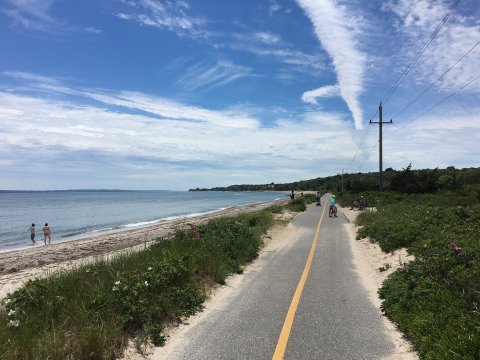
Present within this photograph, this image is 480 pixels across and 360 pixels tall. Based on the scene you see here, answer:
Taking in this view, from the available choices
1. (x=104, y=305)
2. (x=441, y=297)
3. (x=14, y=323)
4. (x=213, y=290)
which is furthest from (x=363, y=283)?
(x=14, y=323)

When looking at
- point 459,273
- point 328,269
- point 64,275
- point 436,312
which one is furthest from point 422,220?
point 64,275

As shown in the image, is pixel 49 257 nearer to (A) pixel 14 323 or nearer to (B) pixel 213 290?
(B) pixel 213 290

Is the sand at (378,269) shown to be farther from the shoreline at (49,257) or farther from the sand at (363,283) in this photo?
the shoreline at (49,257)

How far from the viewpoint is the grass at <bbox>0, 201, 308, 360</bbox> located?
16.0ft

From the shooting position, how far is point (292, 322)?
643cm

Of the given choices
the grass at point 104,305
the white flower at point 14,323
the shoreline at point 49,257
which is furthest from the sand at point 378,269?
the shoreline at point 49,257

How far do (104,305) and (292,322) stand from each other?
289cm

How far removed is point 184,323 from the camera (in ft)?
21.5

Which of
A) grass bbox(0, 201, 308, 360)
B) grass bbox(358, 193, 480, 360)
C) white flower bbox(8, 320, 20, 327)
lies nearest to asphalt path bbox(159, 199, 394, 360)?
grass bbox(358, 193, 480, 360)

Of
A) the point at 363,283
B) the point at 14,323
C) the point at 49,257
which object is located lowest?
the point at 49,257

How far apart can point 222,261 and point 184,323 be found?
3592 mm

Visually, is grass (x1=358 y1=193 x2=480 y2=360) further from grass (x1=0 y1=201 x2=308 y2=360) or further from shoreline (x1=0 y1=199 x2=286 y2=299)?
shoreline (x1=0 y1=199 x2=286 y2=299)

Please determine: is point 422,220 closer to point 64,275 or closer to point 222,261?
point 222,261

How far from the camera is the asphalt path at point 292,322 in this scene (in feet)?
17.5
